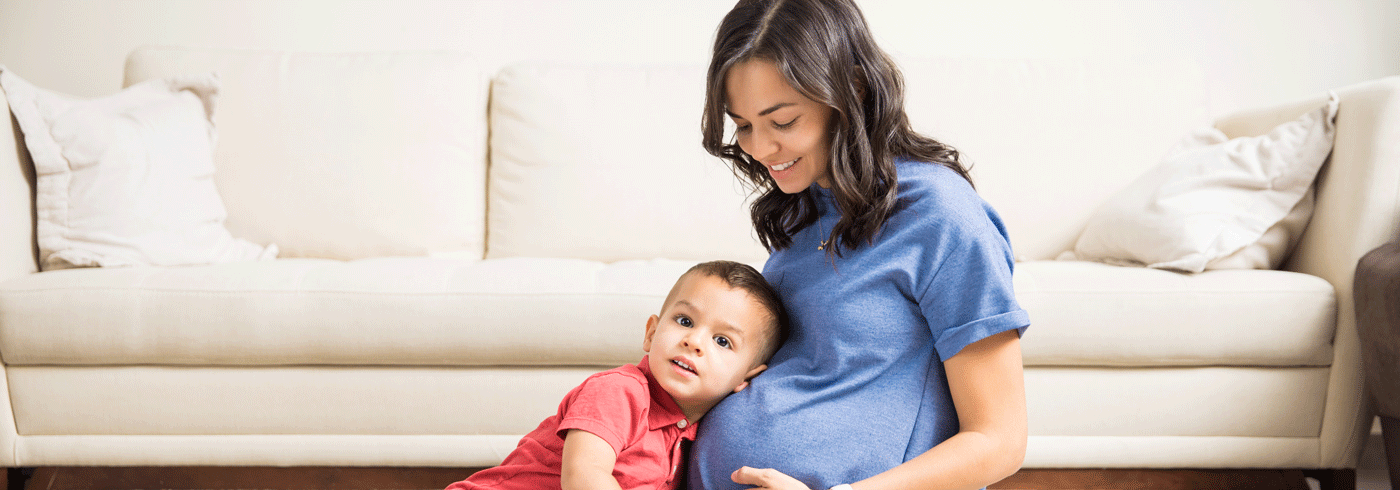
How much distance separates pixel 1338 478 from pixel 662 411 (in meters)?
1.51

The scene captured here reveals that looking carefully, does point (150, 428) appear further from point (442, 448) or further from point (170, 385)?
point (442, 448)

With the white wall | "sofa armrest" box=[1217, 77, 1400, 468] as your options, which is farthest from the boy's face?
the white wall

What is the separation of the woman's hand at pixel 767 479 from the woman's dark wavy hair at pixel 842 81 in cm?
24

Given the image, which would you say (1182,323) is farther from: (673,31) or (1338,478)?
(673,31)

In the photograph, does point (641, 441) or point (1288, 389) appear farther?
point (1288, 389)

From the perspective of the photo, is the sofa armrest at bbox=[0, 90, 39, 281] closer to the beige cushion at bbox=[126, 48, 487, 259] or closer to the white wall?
the beige cushion at bbox=[126, 48, 487, 259]

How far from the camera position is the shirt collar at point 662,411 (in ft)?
2.96

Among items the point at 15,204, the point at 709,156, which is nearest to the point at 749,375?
the point at 709,156

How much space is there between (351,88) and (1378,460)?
2.80 m

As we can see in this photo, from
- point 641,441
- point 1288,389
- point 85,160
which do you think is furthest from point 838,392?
point 85,160

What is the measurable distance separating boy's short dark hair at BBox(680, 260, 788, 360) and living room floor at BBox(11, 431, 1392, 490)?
0.95m

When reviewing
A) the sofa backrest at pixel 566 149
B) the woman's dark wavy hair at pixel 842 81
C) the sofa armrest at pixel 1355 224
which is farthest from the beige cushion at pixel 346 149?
the sofa armrest at pixel 1355 224

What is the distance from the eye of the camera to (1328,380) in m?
1.56

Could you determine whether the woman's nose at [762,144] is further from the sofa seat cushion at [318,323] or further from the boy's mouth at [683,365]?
the sofa seat cushion at [318,323]
